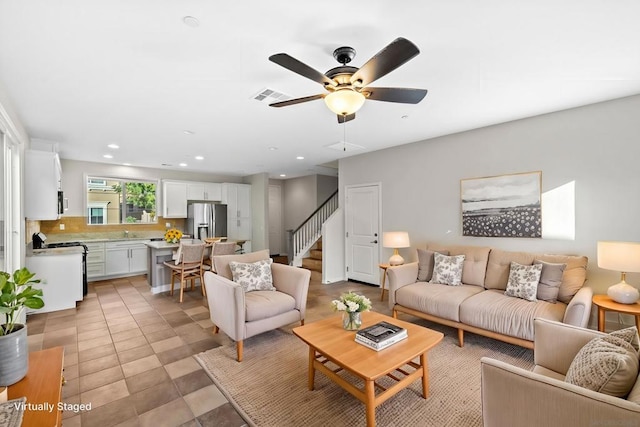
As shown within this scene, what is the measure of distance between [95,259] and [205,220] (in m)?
2.32

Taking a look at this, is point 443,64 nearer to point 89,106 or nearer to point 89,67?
point 89,67

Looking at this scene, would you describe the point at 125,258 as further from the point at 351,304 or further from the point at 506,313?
the point at 506,313

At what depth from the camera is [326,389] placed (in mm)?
2246

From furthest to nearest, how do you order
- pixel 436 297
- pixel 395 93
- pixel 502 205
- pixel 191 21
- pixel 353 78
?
1. pixel 502 205
2. pixel 436 297
3. pixel 395 93
4. pixel 353 78
5. pixel 191 21

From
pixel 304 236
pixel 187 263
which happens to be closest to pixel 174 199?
pixel 187 263

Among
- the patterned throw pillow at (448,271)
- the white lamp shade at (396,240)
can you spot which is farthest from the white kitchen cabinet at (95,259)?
the patterned throw pillow at (448,271)

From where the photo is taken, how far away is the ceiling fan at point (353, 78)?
1.62 m

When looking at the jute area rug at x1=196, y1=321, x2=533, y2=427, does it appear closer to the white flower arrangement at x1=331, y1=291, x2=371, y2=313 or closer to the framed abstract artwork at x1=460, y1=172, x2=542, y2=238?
the white flower arrangement at x1=331, y1=291, x2=371, y2=313

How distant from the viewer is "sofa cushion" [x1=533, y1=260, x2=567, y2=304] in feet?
9.43

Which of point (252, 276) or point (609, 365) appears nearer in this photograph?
point (609, 365)

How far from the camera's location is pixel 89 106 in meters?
3.03

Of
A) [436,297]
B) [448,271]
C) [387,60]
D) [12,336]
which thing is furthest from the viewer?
[448,271]

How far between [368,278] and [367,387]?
3792 millimetres

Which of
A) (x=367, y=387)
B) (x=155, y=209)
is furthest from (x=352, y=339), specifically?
(x=155, y=209)
